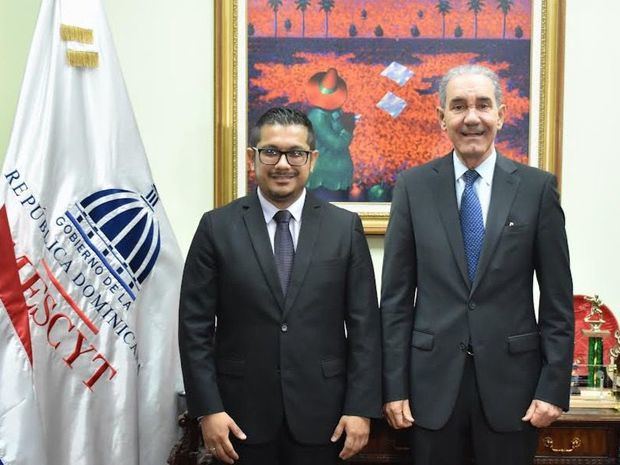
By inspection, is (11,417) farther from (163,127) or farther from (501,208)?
(501,208)

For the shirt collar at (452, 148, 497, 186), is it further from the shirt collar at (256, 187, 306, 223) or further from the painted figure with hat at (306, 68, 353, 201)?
the painted figure with hat at (306, 68, 353, 201)

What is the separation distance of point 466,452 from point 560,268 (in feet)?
1.80

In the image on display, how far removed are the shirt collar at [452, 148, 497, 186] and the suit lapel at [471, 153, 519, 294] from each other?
1 centimetres

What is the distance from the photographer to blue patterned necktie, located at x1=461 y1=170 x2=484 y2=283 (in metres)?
1.91

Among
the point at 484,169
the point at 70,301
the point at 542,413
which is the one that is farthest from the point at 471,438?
the point at 70,301

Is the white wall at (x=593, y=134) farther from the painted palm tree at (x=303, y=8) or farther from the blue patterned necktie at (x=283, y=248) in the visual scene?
the blue patterned necktie at (x=283, y=248)

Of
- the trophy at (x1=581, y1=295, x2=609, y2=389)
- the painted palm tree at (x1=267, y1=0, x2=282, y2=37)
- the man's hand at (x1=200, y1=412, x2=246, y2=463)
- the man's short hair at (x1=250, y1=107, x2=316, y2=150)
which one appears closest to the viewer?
the man's hand at (x1=200, y1=412, x2=246, y2=463)

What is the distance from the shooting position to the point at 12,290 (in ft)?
6.71

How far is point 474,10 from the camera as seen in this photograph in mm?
2641

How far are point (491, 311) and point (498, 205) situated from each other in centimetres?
28

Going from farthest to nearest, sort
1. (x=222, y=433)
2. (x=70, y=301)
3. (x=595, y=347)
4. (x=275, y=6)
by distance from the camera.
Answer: (x=275, y=6) → (x=595, y=347) → (x=70, y=301) → (x=222, y=433)

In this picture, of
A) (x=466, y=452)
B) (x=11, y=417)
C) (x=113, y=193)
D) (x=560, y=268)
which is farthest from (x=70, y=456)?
(x=560, y=268)

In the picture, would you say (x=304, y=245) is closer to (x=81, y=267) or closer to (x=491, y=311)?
(x=491, y=311)

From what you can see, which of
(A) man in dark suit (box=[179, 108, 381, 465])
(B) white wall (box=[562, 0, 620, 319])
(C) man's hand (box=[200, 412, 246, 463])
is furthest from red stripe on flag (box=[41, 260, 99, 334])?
(B) white wall (box=[562, 0, 620, 319])
